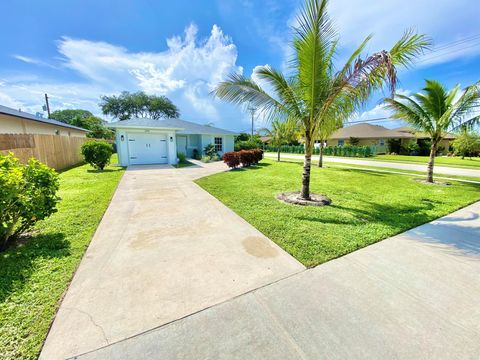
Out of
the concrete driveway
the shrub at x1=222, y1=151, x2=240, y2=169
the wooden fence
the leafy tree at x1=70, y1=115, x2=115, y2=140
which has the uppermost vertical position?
the leafy tree at x1=70, y1=115, x2=115, y2=140

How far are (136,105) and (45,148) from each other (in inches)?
1317

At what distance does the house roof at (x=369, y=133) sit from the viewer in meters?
30.1

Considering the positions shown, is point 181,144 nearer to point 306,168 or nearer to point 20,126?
point 20,126

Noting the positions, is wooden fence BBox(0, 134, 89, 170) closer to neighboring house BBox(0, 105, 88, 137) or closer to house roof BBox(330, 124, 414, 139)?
neighboring house BBox(0, 105, 88, 137)

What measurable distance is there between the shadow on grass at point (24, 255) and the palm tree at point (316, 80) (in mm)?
5111

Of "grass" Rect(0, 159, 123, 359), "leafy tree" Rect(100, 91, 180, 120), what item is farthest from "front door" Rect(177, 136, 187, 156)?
"leafy tree" Rect(100, 91, 180, 120)

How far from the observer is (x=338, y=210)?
18.5 feet

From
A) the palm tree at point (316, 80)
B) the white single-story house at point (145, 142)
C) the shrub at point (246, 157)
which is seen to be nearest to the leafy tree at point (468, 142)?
the shrub at point (246, 157)

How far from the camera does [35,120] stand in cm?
1398

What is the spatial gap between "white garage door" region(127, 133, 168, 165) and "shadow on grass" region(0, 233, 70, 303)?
12.0m

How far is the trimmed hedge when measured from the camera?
43.2 feet

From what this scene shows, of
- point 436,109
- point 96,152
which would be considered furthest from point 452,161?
point 96,152

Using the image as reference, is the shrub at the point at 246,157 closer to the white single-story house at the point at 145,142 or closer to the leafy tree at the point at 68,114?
the white single-story house at the point at 145,142

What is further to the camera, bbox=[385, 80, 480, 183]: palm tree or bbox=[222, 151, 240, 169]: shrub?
bbox=[222, 151, 240, 169]: shrub
